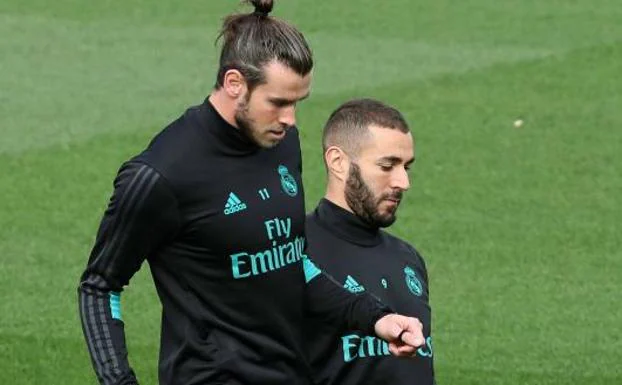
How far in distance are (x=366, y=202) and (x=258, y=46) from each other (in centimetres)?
125

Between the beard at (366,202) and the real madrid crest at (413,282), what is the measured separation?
184mm

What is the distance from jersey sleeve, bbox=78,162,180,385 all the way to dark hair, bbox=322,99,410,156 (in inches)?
53.0

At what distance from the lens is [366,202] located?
6.52 m

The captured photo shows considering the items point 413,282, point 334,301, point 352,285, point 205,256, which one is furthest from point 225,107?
point 413,282

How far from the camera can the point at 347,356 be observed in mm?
6301

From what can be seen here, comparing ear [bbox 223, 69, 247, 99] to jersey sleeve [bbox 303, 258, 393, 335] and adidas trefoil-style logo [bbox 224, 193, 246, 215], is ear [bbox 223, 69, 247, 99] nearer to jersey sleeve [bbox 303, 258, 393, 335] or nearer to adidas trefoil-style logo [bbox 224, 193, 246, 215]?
adidas trefoil-style logo [bbox 224, 193, 246, 215]

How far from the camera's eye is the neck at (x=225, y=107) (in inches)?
216

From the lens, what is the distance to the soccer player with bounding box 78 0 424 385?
→ 17.5 feet

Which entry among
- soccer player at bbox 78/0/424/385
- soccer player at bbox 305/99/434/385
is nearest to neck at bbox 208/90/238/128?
soccer player at bbox 78/0/424/385

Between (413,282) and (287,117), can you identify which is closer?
(287,117)

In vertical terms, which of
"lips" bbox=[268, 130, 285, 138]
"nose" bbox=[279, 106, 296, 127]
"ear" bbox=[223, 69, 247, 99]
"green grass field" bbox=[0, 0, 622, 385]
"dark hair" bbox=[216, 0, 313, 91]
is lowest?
"green grass field" bbox=[0, 0, 622, 385]

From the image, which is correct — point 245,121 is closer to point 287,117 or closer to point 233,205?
point 287,117

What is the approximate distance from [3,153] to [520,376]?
19.0ft

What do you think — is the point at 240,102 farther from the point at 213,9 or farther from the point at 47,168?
the point at 213,9
